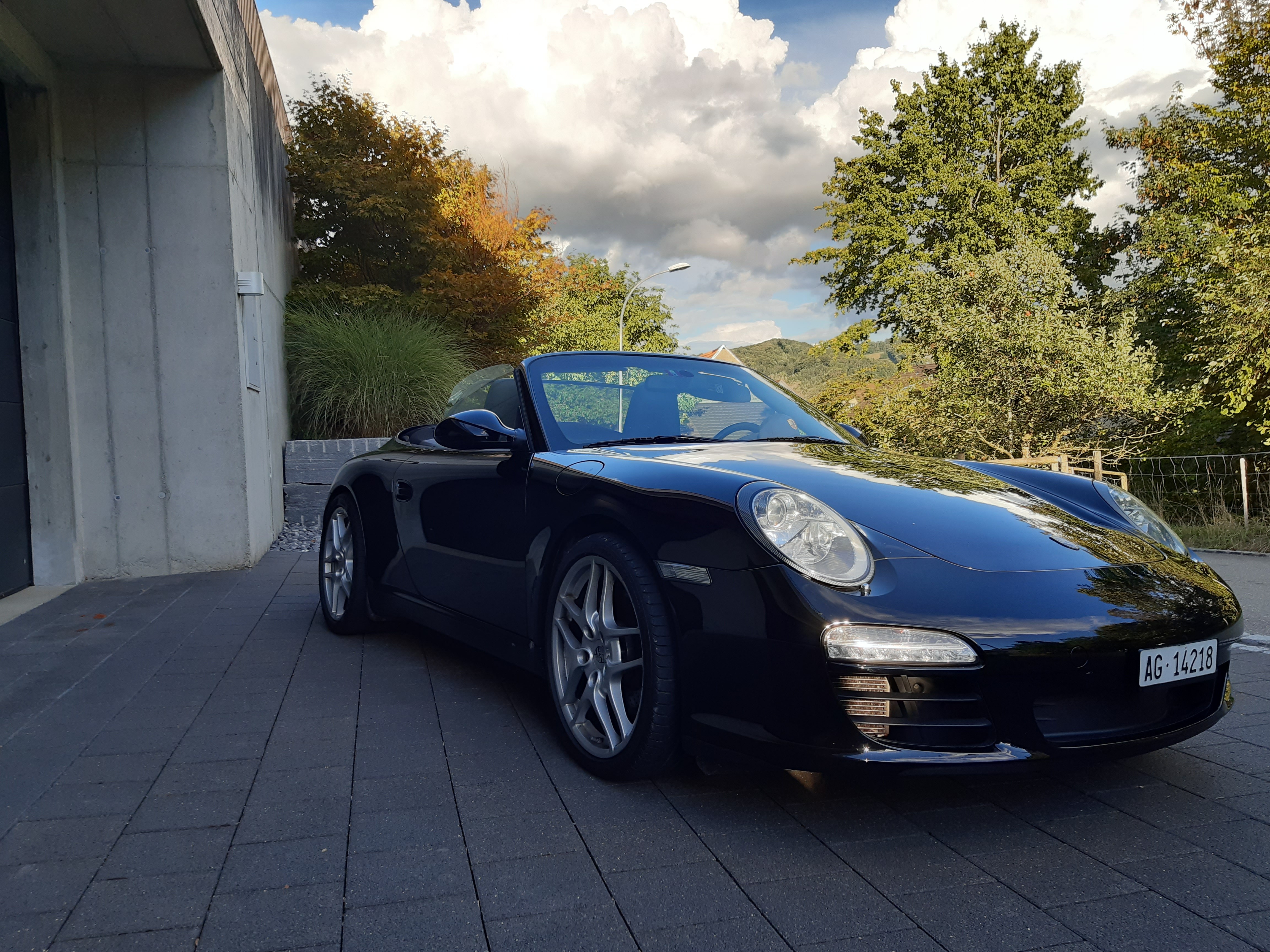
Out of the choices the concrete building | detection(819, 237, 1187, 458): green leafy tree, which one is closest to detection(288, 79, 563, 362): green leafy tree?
the concrete building

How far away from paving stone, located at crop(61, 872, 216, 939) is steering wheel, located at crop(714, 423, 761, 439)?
6.68 ft

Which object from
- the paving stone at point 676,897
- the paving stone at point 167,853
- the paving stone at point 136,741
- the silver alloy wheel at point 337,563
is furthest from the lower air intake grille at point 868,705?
the silver alloy wheel at point 337,563

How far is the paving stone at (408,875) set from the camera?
193 cm

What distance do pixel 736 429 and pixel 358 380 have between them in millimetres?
7287

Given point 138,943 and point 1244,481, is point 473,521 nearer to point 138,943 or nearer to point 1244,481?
point 138,943

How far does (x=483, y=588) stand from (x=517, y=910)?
4.87ft

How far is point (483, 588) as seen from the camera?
324 centimetres

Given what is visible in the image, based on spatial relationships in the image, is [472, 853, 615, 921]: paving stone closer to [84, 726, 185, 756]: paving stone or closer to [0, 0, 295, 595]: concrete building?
[84, 726, 185, 756]: paving stone

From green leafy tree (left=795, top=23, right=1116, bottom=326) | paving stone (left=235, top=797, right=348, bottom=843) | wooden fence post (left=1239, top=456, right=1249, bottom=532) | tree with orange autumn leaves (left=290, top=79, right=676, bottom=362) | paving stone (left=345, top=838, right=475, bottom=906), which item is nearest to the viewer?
paving stone (left=345, top=838, right=475, bottom=906)

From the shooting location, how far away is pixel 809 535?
2.22m

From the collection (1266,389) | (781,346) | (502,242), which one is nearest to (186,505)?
(502,242)

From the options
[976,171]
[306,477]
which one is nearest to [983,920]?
[306,477]

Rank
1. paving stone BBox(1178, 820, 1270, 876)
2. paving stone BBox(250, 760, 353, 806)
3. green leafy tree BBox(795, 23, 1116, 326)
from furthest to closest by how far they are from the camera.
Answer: green leafy tree BBox(795, 23, 1116, 326)
paving stone BBox(250, 760, 353, 806)
paving stone BBox(1178, 820, 1270, 876)

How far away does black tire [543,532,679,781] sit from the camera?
2.34 meters
